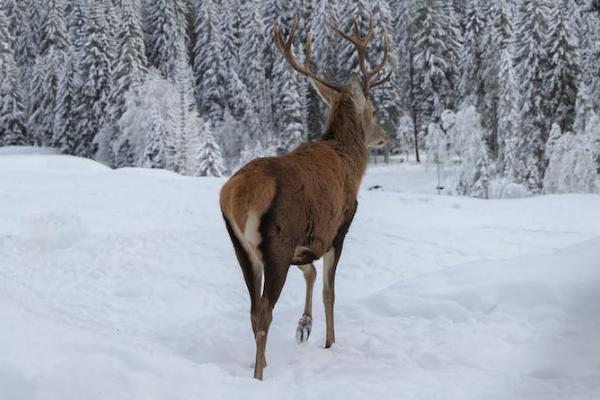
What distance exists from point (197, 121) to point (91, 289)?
40281 millimetres

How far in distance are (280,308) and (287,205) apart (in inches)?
153

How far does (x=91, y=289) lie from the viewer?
333 inches

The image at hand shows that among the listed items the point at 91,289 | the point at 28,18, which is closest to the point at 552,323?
the point at 91,289

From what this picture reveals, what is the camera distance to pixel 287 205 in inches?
155

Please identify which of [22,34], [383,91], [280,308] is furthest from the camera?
[22,34]

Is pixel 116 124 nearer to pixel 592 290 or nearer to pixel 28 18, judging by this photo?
pixel 28 18

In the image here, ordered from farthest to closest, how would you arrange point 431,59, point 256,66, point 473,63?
point 256,66 < point 431,59 < point 473,63

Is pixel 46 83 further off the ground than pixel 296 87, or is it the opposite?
pixel 46 83

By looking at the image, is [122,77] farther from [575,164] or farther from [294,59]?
[294,59]

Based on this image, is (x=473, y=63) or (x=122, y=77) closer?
(x=122, y=77)

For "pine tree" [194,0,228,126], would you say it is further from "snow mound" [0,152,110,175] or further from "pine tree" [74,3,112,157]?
"snow mound" [0,152,110,175]

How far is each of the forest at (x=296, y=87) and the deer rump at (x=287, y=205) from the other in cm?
2686

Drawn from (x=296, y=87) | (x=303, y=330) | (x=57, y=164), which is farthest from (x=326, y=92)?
(x=296, y=87)

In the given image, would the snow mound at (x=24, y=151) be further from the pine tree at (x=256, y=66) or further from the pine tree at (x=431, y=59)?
the pine tree at (x=431, y=59)
